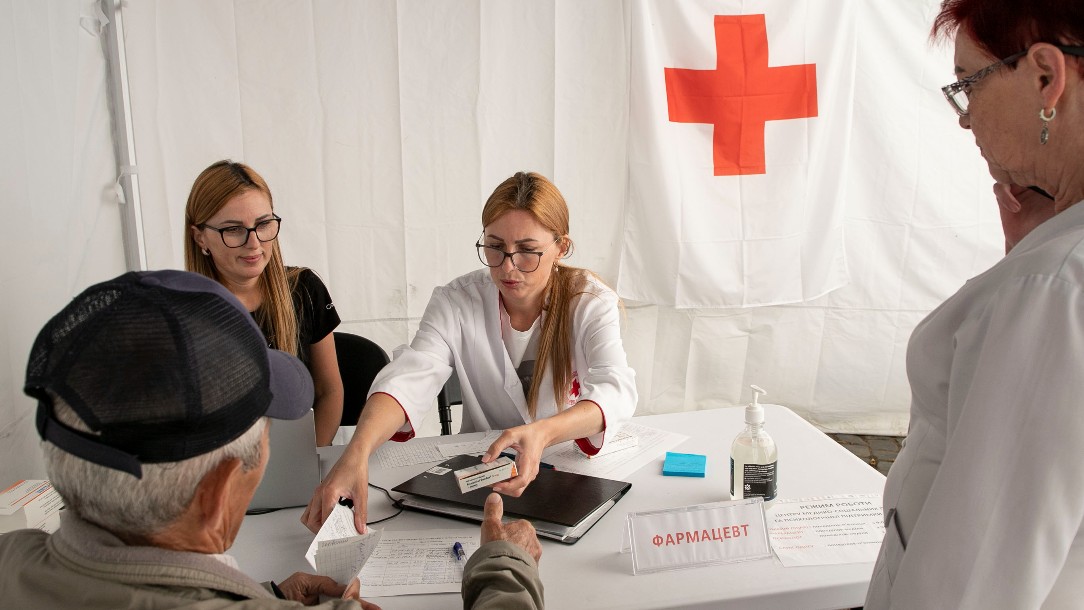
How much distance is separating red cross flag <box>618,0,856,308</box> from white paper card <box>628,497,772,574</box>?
6.19ft

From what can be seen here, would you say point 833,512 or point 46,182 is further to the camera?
point 46,182

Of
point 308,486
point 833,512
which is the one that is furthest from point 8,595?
point 833,512

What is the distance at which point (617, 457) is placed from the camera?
1622 millimetres

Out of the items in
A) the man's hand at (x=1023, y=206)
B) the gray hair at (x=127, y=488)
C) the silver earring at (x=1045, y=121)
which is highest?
the silver earring at (x=1045, y=121)

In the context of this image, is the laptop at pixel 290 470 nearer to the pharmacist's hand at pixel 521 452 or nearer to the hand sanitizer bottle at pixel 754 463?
the pharmacist's hand at pixel 521 452

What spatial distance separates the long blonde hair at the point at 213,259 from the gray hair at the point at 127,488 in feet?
4.04

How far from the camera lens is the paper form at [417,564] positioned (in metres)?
1.15

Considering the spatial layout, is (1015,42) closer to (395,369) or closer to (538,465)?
(538,465)

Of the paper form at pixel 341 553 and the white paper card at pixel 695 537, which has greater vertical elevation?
the paper form at pixel 341 553

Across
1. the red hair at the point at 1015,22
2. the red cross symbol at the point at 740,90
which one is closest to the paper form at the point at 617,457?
the red hair at the point at 1015,22

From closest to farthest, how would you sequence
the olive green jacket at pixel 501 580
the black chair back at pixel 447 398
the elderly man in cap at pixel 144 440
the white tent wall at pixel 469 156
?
1. the elderly man in cap at pixel 144 440
2. the olive green jacket at pixel 501 580
3. the black chair back at pixel 447 398
4. the white tent wall at pixel 469 156

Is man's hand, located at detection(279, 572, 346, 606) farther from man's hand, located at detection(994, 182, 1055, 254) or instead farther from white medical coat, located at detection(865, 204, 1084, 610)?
man's hand, located at detection(994, 182, 1055, 254)

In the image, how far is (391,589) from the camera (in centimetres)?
115

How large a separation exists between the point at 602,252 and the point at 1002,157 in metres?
2.22
